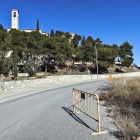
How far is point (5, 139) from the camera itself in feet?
12.4

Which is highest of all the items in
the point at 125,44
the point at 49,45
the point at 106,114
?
the point at 125,44

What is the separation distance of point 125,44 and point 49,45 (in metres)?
43.2

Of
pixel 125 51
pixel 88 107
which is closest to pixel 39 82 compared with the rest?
pixel 88 107

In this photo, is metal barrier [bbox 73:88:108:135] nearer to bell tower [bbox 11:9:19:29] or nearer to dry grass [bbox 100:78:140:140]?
dry grass [bbox 100:78:140:140]

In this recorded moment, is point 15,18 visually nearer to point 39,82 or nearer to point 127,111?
point 39,82

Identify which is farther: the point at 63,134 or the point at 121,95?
the point at 121,95

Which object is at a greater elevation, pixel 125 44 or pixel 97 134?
pixel 125 44

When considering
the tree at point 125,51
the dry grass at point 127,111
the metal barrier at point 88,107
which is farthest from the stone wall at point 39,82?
the tree at point 125,51

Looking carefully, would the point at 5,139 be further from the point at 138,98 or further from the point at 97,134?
the point at 138,98

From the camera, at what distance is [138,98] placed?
6.96 m

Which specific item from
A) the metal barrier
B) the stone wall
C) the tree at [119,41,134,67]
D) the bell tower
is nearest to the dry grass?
the metal barrier

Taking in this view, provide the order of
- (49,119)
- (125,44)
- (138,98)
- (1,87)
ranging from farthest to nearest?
(125,44)
(1,87)
(138,98)
(49,119)

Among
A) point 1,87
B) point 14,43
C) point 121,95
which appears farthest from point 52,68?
point 121,95

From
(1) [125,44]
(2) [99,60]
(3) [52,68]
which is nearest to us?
(3) [52,68]
